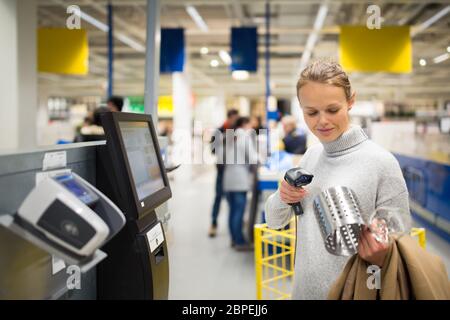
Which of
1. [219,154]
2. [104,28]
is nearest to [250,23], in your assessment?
[104,28]

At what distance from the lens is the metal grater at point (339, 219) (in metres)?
0.99

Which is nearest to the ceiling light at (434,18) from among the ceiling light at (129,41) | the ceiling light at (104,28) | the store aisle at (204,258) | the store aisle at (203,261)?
the store aisle at (204,258)

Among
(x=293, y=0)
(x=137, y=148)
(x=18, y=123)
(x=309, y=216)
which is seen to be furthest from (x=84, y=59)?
(x=309, y=216)

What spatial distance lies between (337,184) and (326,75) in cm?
32

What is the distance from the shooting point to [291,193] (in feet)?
4.19

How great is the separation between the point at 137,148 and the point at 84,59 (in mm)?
5932

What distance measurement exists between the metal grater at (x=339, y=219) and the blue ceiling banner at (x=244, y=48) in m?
7.04

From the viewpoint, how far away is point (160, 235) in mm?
1684

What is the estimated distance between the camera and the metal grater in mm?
990

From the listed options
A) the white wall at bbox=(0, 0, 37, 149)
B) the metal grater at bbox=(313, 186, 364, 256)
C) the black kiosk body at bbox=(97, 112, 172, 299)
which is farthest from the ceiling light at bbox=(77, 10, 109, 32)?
the metal grater at bbox=(313, 186, 364, 256)

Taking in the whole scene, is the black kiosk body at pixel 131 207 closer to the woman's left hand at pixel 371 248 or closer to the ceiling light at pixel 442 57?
the woman's left hand at pixel 371 248

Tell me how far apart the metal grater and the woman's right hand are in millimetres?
191
